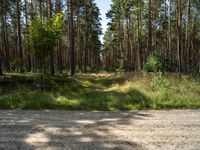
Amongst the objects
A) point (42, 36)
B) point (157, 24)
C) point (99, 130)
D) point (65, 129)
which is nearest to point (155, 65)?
point (42, 36)

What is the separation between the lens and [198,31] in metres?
47.3

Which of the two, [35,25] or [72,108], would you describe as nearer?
[72,108]

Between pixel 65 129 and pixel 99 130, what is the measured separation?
0.85m

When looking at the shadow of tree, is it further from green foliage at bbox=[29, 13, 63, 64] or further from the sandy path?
green foliage at bbox=[29, 13, 63, 64]

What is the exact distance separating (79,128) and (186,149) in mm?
2649

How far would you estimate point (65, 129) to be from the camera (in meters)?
6.71

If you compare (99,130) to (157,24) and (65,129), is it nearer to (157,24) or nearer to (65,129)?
(65,129)

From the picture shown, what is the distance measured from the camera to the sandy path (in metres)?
5.66

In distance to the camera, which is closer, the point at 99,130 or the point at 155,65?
the point at 99,130

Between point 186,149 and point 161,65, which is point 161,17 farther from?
point 186,149

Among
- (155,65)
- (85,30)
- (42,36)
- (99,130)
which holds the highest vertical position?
(85,30)

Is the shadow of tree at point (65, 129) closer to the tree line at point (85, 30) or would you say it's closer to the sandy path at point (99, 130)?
the sandy path at point (99, 130)

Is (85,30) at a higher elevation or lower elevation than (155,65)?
higher

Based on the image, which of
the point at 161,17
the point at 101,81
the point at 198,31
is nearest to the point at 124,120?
the point at 101,81
